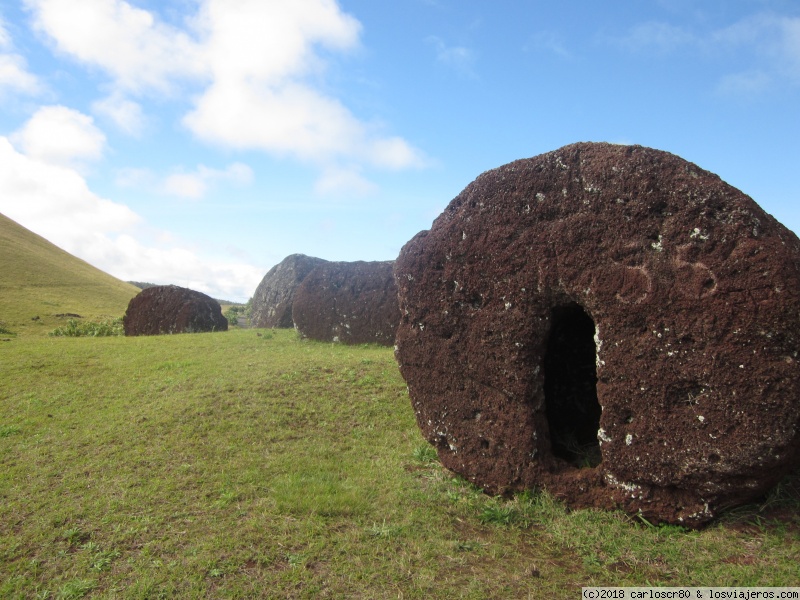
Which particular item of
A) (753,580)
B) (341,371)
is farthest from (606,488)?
(341,371)

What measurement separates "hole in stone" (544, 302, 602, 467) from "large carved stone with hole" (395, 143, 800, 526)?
0.02 metres

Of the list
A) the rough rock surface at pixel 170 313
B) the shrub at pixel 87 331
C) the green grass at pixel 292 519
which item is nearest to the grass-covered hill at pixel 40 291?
the shrub at pixel 87 331

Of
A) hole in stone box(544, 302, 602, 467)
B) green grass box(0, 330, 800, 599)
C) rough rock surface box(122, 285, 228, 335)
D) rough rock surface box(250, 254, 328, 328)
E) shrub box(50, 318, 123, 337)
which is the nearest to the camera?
green grass box(0, 330, 800, 599)

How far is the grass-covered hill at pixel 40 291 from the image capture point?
82.7ft

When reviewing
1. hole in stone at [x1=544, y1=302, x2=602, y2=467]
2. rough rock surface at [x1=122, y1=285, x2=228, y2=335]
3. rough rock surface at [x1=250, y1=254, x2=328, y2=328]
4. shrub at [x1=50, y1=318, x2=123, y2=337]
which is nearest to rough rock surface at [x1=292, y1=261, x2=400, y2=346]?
rough rock surface at [x1=122, y1=285, x2=228, y2=335]

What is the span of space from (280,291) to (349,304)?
29.6ft

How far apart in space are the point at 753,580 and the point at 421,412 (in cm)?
362

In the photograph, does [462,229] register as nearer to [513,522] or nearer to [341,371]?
[513,522]

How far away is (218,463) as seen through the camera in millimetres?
7082

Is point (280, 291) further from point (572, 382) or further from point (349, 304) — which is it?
point (572, 382)

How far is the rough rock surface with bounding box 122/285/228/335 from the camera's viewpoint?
65.1 feet

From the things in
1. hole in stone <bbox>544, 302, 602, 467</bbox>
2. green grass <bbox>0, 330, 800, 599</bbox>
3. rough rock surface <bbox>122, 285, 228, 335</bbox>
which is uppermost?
rough rock surface <bbox>122, 285, 228, 335</bbox>

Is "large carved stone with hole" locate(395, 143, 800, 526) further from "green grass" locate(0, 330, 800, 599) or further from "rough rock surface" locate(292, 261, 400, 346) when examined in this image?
"rough rock surface" locate(292, 261, 400, 346)

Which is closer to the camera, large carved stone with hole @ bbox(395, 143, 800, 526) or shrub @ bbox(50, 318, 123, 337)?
large carved stone with hole @ bbox(395, 143, 800, 526)
